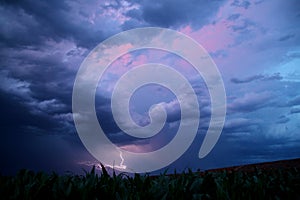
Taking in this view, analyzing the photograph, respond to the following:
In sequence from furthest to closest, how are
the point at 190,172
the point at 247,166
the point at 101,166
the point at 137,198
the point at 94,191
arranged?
the point at 247,166 → the point at 190,172 → the point at 101,166 → the point at 94,191 → the point at 137,198

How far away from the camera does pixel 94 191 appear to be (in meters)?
3.29

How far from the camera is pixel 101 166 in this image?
436cm

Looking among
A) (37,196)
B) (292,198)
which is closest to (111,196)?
(37,196)

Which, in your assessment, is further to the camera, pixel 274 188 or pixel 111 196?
pixel 274 188

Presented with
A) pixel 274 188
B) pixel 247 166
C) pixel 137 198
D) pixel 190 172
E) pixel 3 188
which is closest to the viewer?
pixel 137 198

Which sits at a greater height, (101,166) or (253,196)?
(101,166)

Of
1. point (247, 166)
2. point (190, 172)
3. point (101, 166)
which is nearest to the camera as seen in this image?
point (101, 166)

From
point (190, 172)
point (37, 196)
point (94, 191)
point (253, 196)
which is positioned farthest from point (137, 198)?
point (190, 172)

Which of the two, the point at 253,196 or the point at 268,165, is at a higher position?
the point at 268,165

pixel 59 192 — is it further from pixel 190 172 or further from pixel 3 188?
pixel 190 172

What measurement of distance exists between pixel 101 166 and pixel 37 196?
130 cm

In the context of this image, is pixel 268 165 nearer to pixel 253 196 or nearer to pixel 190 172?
pixel 190 172

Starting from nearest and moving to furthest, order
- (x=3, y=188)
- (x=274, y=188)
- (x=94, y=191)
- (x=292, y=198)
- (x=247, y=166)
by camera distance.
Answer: (x=3, y=188) < (x=94, y=191) < (x=292, y=198) < (x=274, y=188) < (x=247, y=166)

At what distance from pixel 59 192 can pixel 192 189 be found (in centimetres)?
184
